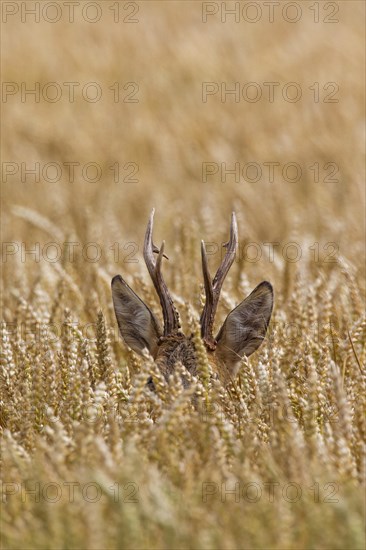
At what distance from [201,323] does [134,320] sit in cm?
51

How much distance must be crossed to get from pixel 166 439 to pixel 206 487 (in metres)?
0.21

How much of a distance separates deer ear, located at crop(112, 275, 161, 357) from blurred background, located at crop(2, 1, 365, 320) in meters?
0.77

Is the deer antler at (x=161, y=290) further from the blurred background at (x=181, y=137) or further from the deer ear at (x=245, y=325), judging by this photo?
the blurred background at (x=181, y=137)

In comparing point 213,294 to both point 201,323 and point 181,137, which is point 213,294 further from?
point 181,137

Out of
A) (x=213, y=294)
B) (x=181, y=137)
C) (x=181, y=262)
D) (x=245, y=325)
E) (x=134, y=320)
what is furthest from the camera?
(x=181, y=137)

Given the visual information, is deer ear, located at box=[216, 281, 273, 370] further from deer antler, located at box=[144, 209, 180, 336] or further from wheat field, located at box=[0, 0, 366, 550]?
deer antler, located at box=[144, 209, 180, 336]

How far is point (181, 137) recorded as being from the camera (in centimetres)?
1207

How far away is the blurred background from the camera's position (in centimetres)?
801

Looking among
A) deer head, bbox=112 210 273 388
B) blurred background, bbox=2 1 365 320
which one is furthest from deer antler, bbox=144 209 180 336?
blurred background, bbox=2 1 365 320

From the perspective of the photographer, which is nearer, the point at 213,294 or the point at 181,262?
the point at 213,294

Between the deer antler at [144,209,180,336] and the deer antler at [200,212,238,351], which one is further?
the deer antler at [144,209,180,336]

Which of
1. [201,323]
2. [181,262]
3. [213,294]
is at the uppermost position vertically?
[181,262]

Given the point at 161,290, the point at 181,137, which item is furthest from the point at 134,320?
the point at 181,137

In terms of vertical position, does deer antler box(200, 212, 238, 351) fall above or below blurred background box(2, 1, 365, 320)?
below
